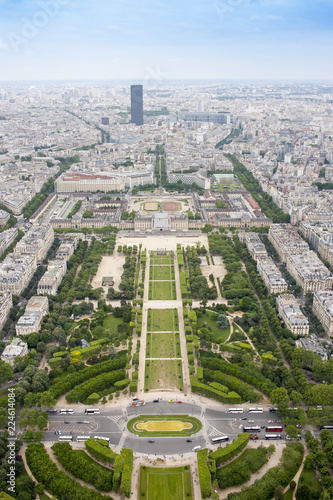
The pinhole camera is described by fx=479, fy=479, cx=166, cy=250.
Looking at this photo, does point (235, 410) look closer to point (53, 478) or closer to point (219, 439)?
point (219, 439)

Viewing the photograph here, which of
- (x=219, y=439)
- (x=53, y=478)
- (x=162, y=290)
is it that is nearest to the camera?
(x=53, y=478)

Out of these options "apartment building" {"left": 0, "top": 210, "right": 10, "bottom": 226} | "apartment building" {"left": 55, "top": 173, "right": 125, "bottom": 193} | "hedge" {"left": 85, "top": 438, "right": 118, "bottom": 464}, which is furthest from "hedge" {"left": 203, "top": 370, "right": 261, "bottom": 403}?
"apartment building" {"left": 55, "top": 173, "right": 125, "bottom": 193}

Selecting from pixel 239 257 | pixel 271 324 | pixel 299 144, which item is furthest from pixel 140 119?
pixel 271 324

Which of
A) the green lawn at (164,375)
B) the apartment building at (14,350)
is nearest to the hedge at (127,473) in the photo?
the green lawn at (164,375)

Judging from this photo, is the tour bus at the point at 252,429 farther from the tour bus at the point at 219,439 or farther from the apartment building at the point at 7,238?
the apartment building at the point at 7,238

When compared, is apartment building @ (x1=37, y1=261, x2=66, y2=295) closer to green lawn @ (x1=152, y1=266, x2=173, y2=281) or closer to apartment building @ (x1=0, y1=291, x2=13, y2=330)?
apartment building @ (x1=0, y1=291, x2=13, y2=330)

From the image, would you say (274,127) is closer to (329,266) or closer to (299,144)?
(299,144)

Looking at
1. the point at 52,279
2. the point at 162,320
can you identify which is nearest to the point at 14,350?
the point at 52,279
